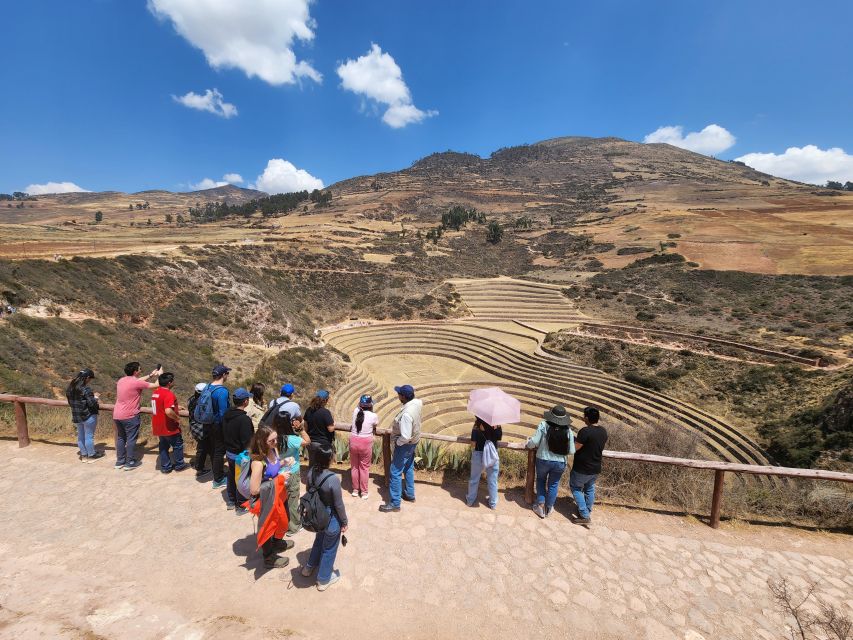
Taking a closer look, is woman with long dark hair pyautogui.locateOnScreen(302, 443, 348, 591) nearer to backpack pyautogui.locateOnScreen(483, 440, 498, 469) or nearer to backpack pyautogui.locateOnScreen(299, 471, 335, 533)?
backpack pyautogui.locateOnScreen(299, 471, 335, 533)

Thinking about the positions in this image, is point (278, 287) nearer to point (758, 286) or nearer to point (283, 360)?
point (283, 360)

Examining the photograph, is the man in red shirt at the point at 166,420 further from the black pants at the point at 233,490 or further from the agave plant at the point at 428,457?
the agave plant at the point at 428,457

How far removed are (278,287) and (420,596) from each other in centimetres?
3507

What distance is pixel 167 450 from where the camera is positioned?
Result: 6.14 metres

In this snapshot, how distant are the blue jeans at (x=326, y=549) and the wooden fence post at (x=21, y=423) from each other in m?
6.67

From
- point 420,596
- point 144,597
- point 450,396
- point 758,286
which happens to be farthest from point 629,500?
point 758,286

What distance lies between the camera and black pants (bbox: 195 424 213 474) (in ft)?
18.7

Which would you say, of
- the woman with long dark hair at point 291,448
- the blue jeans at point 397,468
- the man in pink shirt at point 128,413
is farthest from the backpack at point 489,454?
the man in pink shirt at point 128,413

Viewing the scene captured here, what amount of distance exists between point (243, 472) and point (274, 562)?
42.1 inches

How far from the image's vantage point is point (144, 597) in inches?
153

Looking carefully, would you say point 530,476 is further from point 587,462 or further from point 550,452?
point 587,462

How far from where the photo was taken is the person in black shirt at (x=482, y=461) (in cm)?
545

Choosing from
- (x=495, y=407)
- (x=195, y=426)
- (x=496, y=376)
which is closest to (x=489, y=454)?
(x=495, y=407)

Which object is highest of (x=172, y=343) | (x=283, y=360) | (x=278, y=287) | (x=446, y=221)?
(x=446, y=221)
